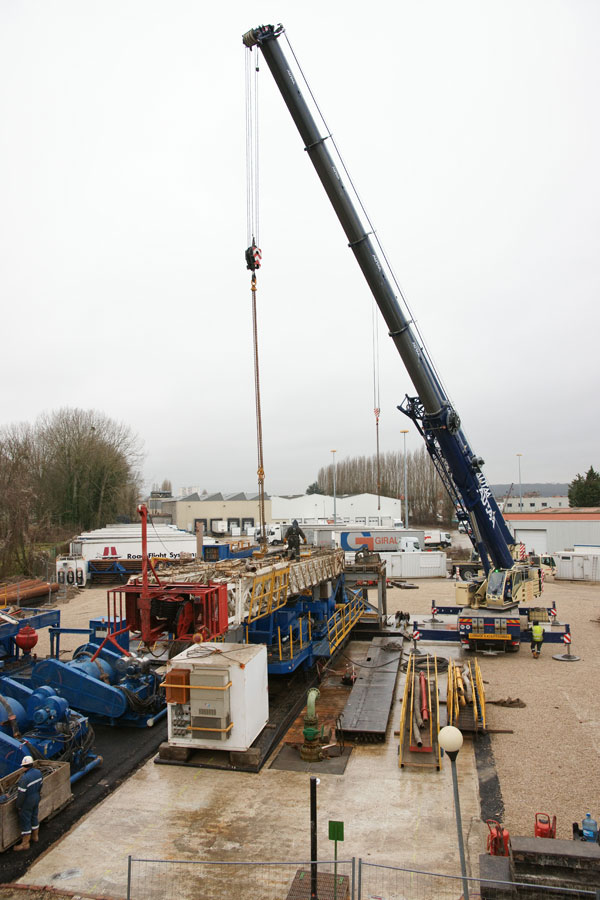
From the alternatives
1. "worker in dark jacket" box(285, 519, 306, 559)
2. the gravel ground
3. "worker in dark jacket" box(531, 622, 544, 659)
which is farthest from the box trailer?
"worker in dark jacket" box(285, 519, 306, 559)

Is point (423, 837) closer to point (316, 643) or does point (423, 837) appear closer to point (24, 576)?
point (316, 643)

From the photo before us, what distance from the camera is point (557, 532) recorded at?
43.2 metres

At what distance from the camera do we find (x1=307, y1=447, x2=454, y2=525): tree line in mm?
88250

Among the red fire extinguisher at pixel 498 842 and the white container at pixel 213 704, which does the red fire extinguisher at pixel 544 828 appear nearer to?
the red fire extinguisher at pixel 498 842

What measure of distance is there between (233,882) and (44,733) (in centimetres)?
406

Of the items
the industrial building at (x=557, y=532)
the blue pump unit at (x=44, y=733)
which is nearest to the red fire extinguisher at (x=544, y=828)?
the blue pump unit at (x=44, y=733)

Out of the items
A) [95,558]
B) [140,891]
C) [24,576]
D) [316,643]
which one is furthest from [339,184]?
[24,576]

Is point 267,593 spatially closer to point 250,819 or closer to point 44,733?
point 250,819

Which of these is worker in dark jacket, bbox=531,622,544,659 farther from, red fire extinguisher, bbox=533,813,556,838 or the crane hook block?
the crane hook block

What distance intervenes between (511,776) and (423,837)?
2.56m

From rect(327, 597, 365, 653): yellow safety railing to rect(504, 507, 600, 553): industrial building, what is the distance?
25.9 metres

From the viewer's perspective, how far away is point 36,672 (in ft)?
37.8

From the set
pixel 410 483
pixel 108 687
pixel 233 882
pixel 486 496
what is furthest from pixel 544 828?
pixel 410 483

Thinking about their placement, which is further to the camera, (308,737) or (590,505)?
(590,505)
